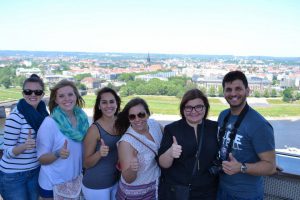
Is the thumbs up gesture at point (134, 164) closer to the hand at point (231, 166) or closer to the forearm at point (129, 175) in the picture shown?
the forearm at point (129, 175)

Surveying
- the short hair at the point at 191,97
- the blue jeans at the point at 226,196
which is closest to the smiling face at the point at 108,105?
the short hair at the point at 191,97

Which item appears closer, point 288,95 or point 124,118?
point 124,118

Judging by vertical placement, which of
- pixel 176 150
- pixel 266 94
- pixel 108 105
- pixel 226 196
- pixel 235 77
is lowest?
pixel 266 94

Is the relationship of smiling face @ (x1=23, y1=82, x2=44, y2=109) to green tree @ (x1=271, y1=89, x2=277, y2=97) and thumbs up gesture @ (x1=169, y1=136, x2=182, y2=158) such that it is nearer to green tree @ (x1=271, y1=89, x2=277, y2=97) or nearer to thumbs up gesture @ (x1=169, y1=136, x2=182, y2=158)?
thumbs up gesture @ (x1=169, y1=136, x2=182, y2=158)

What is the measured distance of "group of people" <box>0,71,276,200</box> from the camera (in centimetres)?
125

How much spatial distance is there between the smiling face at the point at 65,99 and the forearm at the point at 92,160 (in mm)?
272

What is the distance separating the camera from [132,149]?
4.27 ft

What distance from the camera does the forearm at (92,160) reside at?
4.54 ft

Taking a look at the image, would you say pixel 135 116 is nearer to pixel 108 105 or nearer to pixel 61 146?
pixel 108 105

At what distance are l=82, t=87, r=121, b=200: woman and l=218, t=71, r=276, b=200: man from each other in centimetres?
51

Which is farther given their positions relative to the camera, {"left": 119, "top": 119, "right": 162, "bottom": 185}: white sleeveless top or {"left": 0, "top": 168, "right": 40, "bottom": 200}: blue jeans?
{"left": 0, "top": 168, "right": 40, "bottom": 200}: blue jeans

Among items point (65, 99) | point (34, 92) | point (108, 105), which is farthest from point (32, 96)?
point (108, 105)

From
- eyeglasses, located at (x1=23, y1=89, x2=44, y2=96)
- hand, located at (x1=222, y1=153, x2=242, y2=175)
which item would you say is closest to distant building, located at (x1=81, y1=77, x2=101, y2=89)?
eyeglasses, located at (x1=23, y1=89, x2=44, y2=96)

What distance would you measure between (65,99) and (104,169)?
398 millimetres
